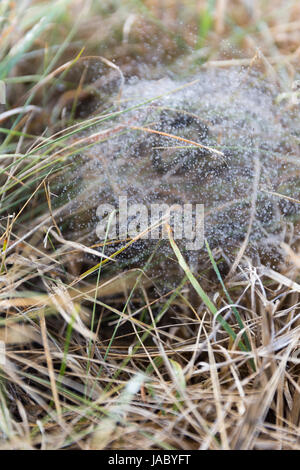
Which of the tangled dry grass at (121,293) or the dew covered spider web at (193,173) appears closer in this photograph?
the tangled dry grass at (121,293)

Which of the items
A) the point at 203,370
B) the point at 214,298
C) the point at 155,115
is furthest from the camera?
the point at 155,115

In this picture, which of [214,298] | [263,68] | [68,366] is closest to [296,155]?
[263,68]

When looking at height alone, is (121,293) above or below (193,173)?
below

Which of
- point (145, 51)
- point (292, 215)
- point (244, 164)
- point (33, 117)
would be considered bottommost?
point (292, 215)

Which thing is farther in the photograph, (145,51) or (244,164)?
(145,51)

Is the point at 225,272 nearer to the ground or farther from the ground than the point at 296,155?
nearer to the ground

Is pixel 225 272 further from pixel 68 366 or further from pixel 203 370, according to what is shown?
pixel 68 366

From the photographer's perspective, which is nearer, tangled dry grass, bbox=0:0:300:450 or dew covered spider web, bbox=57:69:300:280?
tangled dry grass, bbox=0:0:300:450

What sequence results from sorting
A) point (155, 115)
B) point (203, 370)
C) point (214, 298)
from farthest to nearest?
point (155, 115), point (214, 298), point (203, 370)
